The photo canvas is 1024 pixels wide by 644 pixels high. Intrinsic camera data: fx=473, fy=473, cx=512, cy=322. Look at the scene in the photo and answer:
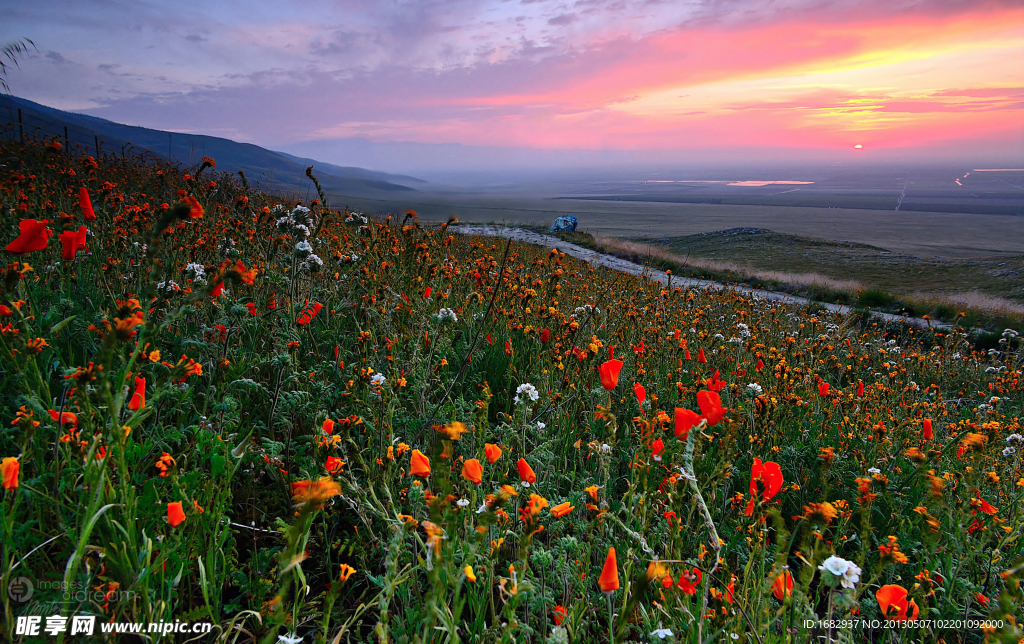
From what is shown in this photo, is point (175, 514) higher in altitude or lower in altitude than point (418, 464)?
lower

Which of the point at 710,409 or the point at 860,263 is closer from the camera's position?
the point at 710,409

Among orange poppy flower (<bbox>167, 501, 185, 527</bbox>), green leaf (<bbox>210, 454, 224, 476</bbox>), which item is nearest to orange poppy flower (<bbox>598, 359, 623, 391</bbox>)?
green leaf (<bbox>210, 454, 224, 476</bbox>)

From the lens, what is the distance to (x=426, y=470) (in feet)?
4.72

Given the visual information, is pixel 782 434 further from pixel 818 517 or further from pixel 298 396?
pixel 298 396

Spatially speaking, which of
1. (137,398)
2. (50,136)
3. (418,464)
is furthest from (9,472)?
(50,136)

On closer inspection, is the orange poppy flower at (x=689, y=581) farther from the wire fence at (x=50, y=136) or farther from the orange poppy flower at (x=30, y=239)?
the wire fence at (x=50, y=136)

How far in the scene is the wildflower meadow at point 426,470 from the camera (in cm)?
127

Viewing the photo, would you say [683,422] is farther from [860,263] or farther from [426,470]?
[860,263]

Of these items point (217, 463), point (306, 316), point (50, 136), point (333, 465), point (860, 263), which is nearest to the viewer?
point (333, 465)

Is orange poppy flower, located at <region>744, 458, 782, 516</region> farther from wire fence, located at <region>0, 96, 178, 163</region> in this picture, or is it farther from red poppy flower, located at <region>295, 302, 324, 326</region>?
wire fence, located at <region>0, 96, 178, 163</region>

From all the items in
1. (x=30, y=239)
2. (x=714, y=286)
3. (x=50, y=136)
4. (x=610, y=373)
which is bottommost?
(x=714, y=286)

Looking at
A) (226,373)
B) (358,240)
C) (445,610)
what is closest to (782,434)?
(445,610)

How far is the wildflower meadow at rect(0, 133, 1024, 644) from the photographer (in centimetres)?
127

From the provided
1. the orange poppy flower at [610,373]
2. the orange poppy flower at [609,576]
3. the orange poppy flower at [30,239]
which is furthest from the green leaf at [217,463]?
the orange poppy flower at [610,373]
